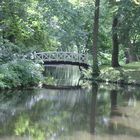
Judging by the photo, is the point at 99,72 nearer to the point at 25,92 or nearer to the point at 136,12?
the point at 136,12

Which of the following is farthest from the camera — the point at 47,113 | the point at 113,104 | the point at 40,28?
the point at 40,28

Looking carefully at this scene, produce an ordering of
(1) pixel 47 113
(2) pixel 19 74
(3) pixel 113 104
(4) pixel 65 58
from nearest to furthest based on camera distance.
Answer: (1) pixel 47 113, (3) pixel 113 104, (2) pixel 19 74, (4) pixel 65 58

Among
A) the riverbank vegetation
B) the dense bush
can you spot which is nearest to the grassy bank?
the riverbank vegetation

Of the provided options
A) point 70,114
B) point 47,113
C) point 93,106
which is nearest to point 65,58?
point 93,106

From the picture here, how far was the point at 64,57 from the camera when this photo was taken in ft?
117

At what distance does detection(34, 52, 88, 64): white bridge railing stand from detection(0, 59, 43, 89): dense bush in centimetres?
848

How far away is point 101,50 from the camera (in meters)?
47.4

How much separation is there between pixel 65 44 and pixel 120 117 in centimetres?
3405

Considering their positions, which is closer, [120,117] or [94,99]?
[120,117]

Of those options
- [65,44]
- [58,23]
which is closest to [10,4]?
[58,23]

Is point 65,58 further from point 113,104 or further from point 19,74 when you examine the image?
point 113,104

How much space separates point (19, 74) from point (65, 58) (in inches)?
458

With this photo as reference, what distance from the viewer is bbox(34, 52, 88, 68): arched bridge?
34531mm

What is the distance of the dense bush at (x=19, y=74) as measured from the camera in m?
22.9
